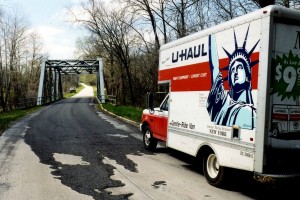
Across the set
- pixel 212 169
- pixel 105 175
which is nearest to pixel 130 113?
pixel 105 175

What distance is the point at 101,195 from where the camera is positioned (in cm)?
648

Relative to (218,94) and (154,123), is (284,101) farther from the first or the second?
(154,123)

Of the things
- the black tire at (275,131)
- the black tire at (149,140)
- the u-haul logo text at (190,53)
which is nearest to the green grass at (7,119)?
the black tire at (149,140)

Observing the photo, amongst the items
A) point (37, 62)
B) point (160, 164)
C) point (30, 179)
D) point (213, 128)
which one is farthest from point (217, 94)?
point (37, 62)

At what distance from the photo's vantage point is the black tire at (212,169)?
281 inches

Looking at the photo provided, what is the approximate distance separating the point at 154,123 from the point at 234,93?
4517mm

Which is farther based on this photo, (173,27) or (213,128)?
(173,27)

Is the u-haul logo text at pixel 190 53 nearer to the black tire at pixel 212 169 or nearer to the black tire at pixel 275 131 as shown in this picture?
the black tire at pixel 212 169

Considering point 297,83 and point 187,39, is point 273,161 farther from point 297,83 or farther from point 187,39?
point 187,39

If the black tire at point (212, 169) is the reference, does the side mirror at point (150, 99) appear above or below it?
above

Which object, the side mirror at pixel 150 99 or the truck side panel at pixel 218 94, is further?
the side mirror at pixel 150 99

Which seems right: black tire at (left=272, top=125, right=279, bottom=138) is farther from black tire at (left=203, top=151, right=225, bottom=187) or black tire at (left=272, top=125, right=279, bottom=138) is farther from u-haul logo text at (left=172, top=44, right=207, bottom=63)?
u-haul logo text at (left=172, top=44, right=207, bottom=63)

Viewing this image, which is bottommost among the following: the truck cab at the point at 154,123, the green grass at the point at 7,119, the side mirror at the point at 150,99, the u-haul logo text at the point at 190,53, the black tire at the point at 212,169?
the green grass at the point at 7,119

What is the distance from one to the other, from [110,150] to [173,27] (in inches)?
753
